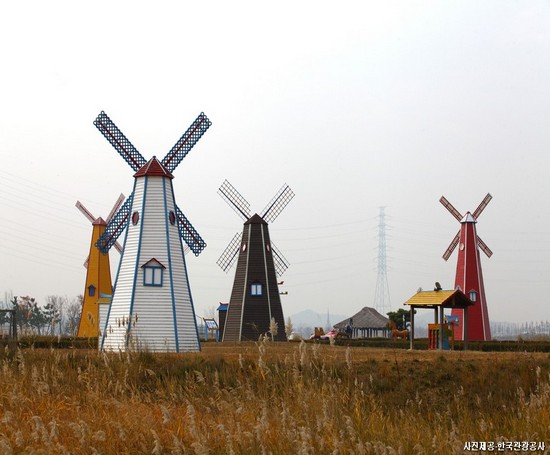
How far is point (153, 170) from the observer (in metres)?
27.3

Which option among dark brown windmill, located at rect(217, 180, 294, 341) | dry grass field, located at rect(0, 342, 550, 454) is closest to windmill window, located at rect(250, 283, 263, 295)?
dark brown windmill, located at rect(217, 180, 294, 341)

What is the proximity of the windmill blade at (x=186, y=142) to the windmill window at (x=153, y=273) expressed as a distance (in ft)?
13.5

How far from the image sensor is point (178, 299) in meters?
26.6

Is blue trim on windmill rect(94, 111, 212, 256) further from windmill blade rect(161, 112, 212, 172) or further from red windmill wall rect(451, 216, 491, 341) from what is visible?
red windmill wall rect(451, 216, 491, 341)

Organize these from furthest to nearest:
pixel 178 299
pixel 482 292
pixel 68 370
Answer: pixel 482 292, pixel 178 299, pixel 68 370

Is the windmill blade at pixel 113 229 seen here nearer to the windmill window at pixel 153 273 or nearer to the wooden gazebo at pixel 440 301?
the windmill window at pixel 153 273

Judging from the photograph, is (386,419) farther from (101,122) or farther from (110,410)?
(101,122)

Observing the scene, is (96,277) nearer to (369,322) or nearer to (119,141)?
(119,141)

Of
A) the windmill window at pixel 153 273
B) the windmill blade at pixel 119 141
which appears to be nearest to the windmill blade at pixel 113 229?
the windmill blade at pixel 119 141

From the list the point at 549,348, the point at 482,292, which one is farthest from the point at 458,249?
the point at 549,348

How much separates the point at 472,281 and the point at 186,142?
73.4 ft

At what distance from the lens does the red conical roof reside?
27.2m

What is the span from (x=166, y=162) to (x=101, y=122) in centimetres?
370

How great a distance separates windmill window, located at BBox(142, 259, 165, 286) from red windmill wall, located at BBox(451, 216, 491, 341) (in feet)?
75.1
